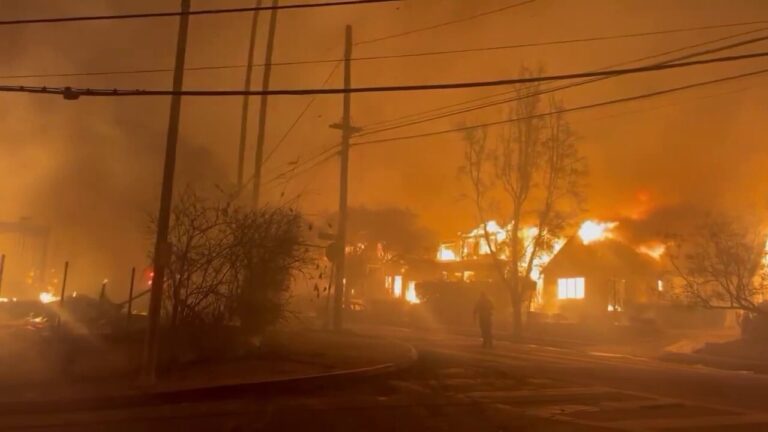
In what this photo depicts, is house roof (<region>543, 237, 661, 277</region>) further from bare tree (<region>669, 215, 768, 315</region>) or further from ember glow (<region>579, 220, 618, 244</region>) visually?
bare tree (<region>669, 215, 768, 315</region>)

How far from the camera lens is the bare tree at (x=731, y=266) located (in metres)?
24.1

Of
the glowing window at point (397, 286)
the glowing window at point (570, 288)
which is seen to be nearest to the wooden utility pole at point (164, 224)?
the glowing window at point (570, 288)

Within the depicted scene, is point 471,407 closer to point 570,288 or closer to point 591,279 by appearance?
point 591,279

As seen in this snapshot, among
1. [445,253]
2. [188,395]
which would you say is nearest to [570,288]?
[445,253]

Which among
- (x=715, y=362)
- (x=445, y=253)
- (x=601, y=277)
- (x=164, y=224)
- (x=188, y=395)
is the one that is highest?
(x=445, y=253)

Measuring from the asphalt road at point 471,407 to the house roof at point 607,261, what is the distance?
87.4ft

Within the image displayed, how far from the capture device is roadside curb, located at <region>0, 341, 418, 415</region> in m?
9.23

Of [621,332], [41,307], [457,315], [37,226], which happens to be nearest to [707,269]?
[621,332]

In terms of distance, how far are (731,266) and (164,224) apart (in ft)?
65.5

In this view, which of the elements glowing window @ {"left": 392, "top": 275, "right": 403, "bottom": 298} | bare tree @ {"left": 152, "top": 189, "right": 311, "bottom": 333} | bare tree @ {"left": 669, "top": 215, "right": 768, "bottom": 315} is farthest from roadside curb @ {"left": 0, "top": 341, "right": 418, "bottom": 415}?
Result: glowing window @ {"left": 392, "top": 275, "right": 403, "bottom": 298}

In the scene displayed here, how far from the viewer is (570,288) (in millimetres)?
42344

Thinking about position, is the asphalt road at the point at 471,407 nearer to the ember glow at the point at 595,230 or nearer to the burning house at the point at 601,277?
the burning house at the point at 601,277

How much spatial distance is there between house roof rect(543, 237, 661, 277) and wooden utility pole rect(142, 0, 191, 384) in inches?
1259

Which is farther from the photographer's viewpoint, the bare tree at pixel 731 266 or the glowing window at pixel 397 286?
the glowing window at pixel 397 286
